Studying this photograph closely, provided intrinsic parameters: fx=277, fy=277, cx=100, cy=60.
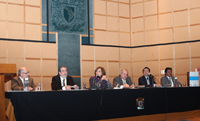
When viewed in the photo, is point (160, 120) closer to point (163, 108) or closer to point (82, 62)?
point (163, 108)

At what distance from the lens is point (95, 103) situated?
13.5 feet

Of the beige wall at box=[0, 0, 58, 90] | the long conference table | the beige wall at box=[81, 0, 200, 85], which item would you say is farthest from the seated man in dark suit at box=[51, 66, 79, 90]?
the beige wall at box=[81, 0, 200, 85]

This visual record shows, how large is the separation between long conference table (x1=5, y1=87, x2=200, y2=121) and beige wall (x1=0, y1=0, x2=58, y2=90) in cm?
297

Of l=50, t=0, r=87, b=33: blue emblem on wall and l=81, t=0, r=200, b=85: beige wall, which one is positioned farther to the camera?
l=81, t=0, r=200, b=85: beige wall

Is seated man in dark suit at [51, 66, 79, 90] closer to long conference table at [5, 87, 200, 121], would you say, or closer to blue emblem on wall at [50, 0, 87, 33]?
long conference table at [5, 87, 200, 121]

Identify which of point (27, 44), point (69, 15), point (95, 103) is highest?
point (69, 15)

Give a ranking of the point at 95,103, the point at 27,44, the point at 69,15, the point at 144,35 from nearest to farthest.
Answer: the point at 95,103, the point at 27,44, the point at 69,15, the point at 144,35

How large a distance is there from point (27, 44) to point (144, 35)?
3.43 m

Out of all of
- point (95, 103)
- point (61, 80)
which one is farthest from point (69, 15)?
point (95, 103)

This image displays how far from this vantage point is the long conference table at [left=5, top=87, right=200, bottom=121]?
11.6ft

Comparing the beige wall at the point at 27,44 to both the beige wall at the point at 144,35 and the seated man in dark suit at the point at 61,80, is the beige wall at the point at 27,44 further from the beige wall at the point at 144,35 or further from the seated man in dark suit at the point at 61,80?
the seated man in dark suit at the point at 61,80

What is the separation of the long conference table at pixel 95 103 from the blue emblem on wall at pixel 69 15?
3.35 m

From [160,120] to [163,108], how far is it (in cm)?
22

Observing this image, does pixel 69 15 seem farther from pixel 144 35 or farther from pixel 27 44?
pixel 144 35
